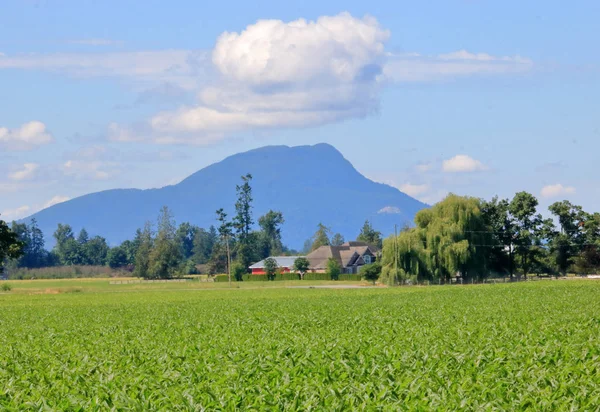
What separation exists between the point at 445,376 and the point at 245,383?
12.9ft

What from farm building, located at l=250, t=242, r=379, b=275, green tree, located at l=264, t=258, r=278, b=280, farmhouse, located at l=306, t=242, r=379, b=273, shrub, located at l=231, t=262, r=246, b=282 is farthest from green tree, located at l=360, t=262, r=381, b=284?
farmhouse, located at l=306, t=242, r=379, b=273

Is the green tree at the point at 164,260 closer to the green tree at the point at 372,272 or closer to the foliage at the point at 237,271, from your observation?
the foliage at the point at 237,271

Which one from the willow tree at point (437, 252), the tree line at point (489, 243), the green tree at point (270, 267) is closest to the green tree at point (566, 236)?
the tree line at point (489, 243)

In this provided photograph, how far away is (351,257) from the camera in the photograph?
183250 millimetres

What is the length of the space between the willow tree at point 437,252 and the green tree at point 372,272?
11.6 meters

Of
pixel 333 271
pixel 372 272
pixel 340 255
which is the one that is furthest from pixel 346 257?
pixel 372 272

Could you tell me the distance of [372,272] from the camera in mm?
120312

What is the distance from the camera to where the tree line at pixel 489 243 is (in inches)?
4122

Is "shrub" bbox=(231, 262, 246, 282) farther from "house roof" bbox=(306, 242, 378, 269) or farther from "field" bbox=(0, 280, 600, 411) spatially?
"field" bbox=(0, 280, 600, 411)

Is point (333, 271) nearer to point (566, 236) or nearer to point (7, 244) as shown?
point (566, 236)

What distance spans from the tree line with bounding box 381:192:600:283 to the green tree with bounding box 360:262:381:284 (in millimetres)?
9648

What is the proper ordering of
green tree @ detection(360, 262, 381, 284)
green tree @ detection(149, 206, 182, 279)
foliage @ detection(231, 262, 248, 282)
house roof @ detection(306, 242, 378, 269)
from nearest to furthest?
green tree @ detection(360, 262, 381, 284) < foliage @ detection(231, 262, 248, 282) < green tree @ detection(149, 206, 182, 279) < house roof @ detection(306, 242, 378, 269)

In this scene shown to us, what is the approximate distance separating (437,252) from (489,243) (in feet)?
38.7

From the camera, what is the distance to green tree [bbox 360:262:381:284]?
119375 millimetres
